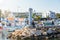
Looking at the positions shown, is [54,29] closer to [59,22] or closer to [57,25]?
[57,25]

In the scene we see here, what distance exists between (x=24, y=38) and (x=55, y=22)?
3948 mm

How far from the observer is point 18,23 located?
565 inches

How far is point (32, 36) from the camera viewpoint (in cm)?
958

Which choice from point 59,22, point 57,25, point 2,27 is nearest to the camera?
point 57,25

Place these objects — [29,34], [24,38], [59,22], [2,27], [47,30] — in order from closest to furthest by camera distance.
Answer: [24,38] < [29,34] < [47,30] < [59,22] < [2,27]

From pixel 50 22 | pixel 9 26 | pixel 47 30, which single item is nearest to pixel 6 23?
pixel 9 26

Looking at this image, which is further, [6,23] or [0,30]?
[6,23]

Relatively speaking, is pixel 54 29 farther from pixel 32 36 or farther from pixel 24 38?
pixel 24 38

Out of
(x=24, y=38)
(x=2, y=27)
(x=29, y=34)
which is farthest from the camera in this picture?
(x=2, y=27)

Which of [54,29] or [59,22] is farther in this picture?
[59,22]

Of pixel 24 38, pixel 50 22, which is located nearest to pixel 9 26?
pixel 50 22

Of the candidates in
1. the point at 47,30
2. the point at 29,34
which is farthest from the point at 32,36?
the point at 47,30

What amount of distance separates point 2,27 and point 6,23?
727 mm

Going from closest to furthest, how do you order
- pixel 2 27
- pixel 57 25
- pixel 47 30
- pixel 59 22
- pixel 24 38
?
pixel 24 38 → pixel 47 30 → pixel 57 25 → pixel 59 22 → pixel 2 27
